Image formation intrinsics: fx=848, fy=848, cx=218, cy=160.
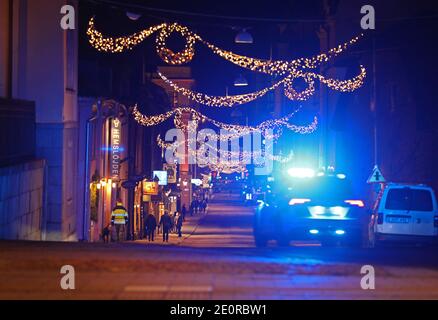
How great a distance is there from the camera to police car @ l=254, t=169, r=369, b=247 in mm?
20203

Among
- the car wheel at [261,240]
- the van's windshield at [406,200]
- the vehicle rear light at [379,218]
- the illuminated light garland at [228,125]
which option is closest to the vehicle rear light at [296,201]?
the vehicle rear light at [379,218]

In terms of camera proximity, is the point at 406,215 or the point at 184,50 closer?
the point at 406,215

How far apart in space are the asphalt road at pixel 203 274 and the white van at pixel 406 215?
6350 millimetres

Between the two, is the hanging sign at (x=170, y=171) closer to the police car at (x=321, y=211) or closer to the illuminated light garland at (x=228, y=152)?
the illuminated light garland at (x=228, y=152)

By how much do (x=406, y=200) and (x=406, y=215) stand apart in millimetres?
400

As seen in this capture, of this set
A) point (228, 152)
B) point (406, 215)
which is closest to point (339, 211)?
point (406, 215)

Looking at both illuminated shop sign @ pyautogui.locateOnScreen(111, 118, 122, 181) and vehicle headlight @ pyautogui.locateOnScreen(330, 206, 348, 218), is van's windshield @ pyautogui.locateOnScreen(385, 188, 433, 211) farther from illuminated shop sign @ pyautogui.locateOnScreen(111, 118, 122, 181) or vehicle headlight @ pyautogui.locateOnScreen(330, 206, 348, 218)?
illuminated shop sign @ pyautogui.locateOnScreen(111, 118, 122, 181)

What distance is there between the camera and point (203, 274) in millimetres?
12195

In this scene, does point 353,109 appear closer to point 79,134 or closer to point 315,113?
point 315,113

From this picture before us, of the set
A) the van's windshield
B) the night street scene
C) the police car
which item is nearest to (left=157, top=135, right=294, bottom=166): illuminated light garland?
the night street scene

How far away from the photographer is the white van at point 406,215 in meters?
22.5

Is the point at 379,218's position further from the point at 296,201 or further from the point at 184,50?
the point at 184,50

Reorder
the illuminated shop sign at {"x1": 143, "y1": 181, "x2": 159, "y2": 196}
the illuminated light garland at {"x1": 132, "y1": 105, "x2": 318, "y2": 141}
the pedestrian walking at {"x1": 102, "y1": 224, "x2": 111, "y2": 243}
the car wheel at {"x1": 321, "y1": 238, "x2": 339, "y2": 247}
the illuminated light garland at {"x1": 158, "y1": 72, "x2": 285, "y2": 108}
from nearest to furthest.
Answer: the car wheel at {"x1": 321, "y1": 238, "x2": 339, "y2": 247} < the pedestrian walking at {"x1": 102, "y1": 224, "x2": 111, "y2": 243} < the illuminated light garland at {"x1": 158, "y1": 72, "x2": 285, "y2": 108} < the illuminated light garland at {"x1": 132, "y1": 105, "x2": 318, "y2": 141} < the illuminated shop sign at {"x1": 143, "y1": 181, "x2": 159, "y2": 196}

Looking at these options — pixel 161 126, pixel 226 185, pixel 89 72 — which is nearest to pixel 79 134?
pixel 89 72
